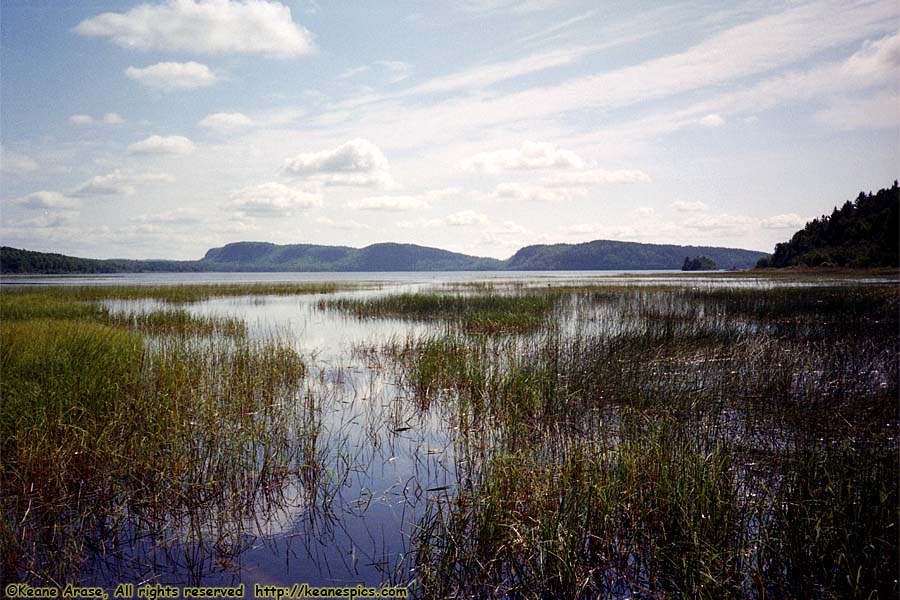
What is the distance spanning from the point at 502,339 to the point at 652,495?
11.0 m

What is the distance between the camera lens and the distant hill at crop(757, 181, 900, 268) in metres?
65.5

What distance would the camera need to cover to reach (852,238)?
8075 cm

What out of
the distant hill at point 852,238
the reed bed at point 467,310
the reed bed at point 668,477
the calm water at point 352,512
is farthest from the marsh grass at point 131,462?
the distant hill at point 852,238

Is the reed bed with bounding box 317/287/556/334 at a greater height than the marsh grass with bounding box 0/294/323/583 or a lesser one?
greater

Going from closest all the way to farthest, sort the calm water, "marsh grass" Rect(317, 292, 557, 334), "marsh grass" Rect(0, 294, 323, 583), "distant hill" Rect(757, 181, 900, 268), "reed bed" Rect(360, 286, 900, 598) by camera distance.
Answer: "reed bed" Rect(360, 286, 900, 598)
the calm water
"marsh grass" Rect(0, 294, 323, 583)
"marsh grass" Rect(317, 292, 557, 334)
"distant hill" Rect(757, 181, 900, 268)

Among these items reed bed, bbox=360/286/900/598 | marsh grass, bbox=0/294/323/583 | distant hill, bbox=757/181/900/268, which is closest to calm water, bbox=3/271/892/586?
marsh grass, bbox=0/294/323/583

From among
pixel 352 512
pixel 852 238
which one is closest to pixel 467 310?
pixel 352 512

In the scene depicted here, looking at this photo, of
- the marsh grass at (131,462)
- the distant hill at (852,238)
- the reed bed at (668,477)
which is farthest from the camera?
the distant hill at (852,238)

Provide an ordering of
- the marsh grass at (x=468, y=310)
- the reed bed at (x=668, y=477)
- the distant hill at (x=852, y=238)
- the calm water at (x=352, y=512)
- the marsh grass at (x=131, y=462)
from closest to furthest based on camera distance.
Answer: the reed bed at (x=668, y=477), the calm water at (x=352, y=512), the marsh grass at (x=131, y=462), the marsh grass at (x=468, y=310), the distant hill at (x=852, y=238)

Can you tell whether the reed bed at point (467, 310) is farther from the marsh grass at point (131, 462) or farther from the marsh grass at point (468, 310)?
the marsh grass at point (131, 462)

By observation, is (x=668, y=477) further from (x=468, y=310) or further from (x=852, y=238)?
(x=852, y=238)

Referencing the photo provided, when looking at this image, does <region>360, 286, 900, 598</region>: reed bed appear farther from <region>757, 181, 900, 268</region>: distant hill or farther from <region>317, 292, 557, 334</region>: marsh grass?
<region>757, 181, 900, 268</region>: distant hill

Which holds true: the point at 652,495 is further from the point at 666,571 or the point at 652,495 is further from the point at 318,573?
the point at 318,573

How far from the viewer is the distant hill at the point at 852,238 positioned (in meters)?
65.5
